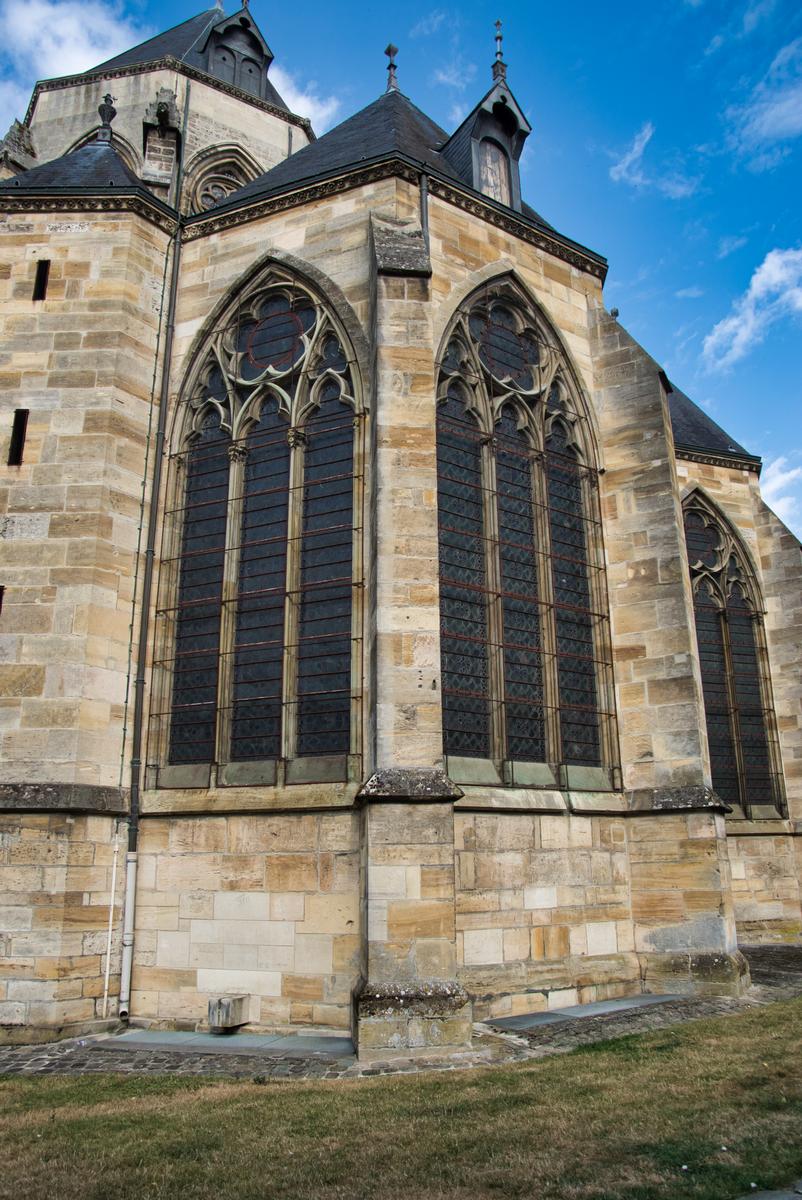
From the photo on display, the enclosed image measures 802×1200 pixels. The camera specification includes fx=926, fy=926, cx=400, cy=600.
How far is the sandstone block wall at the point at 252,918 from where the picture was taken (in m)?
8.64

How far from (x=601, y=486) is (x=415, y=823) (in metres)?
5.77

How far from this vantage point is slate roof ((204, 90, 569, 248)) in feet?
36.8

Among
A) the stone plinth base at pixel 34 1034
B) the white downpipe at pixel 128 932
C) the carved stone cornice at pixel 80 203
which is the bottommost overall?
the stone plinth base at pixel 34 1034

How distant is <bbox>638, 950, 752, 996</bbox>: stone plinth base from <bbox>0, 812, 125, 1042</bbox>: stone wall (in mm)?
5629

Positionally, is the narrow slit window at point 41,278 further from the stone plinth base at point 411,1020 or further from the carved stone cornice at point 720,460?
the carved stone cornice at point 720,460

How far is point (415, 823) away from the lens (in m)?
7.93

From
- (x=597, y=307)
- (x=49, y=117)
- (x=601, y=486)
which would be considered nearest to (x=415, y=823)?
(x=601, y=486)

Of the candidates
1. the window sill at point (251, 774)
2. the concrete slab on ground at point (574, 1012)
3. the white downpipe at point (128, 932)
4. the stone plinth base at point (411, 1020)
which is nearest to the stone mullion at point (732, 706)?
the concrete slab on ground at point (574, 1012)

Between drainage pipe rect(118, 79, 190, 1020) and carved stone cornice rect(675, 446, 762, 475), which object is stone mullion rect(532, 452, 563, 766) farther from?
carved stone cornice rect(675, 446, 762, 475)

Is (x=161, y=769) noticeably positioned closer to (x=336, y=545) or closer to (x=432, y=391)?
(x=336, y=545)

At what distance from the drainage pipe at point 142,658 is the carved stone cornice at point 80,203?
0.51 metres

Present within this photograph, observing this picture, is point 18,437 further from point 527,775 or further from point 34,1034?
point 527,775

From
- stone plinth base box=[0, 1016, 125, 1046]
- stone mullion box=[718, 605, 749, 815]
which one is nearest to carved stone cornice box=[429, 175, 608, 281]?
stone mullion box=[718, 605, 749, 815]

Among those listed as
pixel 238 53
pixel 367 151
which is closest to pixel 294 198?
pixel 367 151
